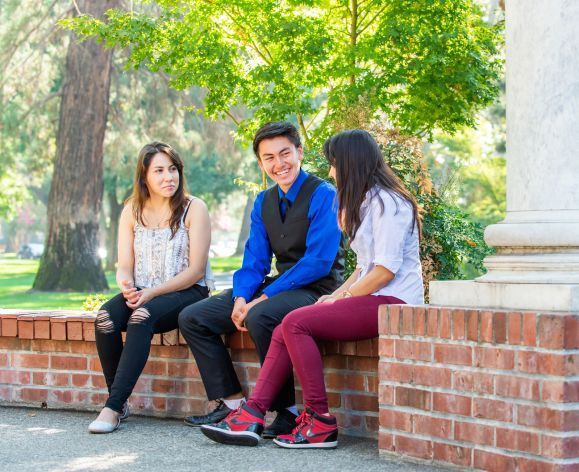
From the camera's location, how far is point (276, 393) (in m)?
4.66

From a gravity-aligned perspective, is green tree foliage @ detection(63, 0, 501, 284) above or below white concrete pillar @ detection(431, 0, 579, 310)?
above

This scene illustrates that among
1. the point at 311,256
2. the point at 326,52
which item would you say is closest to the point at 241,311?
the point at 311,256

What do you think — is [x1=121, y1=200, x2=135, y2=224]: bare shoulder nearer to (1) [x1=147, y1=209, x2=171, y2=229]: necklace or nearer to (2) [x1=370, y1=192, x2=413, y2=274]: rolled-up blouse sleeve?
(1) [x1=147, y1=209, x2=171, y2=229]: necklace

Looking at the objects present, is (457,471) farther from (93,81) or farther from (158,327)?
(93,81)

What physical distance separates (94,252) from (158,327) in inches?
588

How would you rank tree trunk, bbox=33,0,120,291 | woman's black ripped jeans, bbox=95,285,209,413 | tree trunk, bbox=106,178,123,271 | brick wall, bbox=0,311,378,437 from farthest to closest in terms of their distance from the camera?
tree trunk, bbox=106,178,123,271 → tree trunk, bbox=33,0,120,291 → woman's black ripped jeans, bbox=95,285,209,413 → brick wall, bbox=0,311,378,437

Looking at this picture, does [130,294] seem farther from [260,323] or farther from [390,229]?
[390,229]

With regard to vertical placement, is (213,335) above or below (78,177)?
below

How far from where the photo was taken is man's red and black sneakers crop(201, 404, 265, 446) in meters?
4.59

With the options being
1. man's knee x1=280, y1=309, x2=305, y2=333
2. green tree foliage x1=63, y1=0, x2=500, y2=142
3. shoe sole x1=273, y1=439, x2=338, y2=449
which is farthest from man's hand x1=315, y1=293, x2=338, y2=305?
green tree foliage x1=63, y1=0, x2=500, y2=142

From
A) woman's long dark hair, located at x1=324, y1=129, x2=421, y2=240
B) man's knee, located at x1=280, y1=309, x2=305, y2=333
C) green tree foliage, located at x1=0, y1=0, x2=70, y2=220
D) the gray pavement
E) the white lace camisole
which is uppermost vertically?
green tree foliage, located at x1=0, y1=0, x2=70, y2=220

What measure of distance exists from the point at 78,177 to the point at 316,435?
15.6 metres

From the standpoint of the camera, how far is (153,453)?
4.53m

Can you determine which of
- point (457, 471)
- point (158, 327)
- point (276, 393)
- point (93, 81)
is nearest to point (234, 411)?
point (276, 393)
